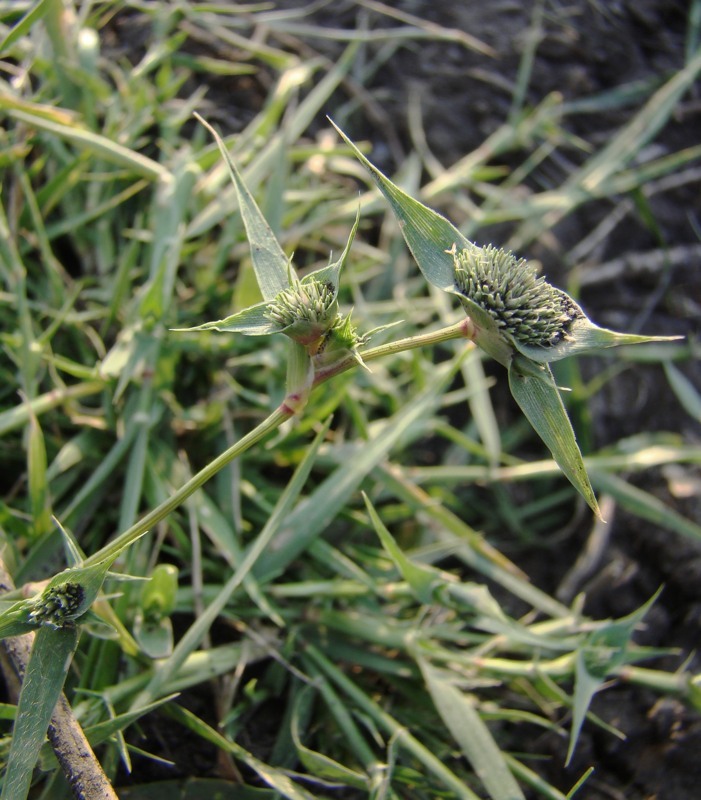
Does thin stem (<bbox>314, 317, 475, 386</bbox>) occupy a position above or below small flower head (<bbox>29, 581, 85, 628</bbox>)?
above

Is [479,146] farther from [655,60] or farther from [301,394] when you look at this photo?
[301,394]

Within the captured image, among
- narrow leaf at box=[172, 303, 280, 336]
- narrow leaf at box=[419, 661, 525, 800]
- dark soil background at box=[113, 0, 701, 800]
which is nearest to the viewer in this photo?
narrow leaf at box=[172, 303, 280, 336]

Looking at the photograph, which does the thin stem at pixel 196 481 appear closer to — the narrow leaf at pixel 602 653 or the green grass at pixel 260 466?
the green grass at pixel 260 466

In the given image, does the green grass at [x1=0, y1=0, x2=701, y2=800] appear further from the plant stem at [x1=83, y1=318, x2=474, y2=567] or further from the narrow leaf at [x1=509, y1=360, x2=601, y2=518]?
the narrow leaf at [x1=509, y1=360, x2=601, y2=518]

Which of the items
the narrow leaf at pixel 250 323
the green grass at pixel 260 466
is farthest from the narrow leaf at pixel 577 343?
the green grass at pixel 260 466

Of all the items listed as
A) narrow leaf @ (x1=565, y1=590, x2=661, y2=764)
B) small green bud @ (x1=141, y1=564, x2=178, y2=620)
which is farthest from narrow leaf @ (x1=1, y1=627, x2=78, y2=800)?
narrow leaf @ (x1=565, y1=590, x2=661, y2=764)

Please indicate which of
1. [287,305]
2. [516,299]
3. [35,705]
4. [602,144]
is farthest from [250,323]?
[602,144]

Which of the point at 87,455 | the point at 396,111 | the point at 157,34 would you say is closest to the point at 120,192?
the point at 157,34
